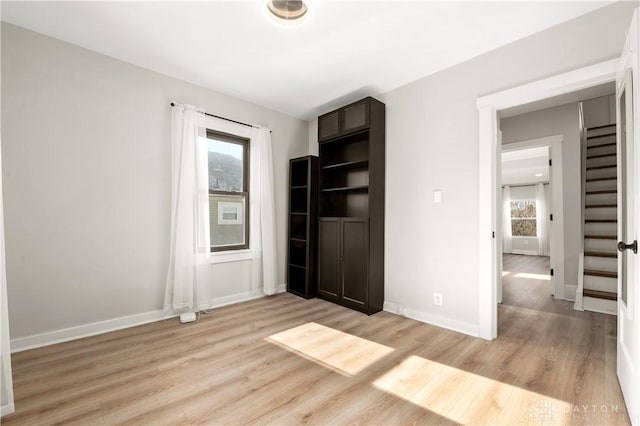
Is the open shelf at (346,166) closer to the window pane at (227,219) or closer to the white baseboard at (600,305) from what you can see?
the window pane at (227,219)

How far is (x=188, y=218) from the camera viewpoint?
3148mm

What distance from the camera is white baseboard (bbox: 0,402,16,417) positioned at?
1.55 metres

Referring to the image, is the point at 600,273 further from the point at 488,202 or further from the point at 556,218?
the point at 488,202

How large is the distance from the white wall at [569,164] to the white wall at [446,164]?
2193mm

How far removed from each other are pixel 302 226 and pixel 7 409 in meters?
3.32

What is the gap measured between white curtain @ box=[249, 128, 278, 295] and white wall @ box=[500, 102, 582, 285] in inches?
157

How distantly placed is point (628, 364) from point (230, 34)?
362 cm

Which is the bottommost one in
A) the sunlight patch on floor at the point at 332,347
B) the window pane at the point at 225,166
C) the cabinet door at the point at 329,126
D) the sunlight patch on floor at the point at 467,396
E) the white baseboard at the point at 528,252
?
the white baseboard at the point at 528,252

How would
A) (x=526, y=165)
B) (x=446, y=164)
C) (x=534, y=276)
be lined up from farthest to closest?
(x=526, y=165) → (x=534, y=276) → (x=446, y=164)

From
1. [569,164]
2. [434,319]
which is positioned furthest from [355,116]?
[569,164]

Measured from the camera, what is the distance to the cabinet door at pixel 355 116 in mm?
3326

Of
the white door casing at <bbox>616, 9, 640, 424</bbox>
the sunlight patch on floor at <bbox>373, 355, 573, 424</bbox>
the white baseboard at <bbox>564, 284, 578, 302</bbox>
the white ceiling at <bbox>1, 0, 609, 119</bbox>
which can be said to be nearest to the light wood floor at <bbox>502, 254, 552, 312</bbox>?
the white baseboard at <bbox>564, 284, 578, 302</bbox>

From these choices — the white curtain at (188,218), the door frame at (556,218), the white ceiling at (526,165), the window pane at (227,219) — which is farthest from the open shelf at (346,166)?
the white ceiling at (526,165)

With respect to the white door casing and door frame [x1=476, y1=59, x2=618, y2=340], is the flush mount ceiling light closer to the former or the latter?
door frame [x1=476, y1=59, x2=618, y2=340]
